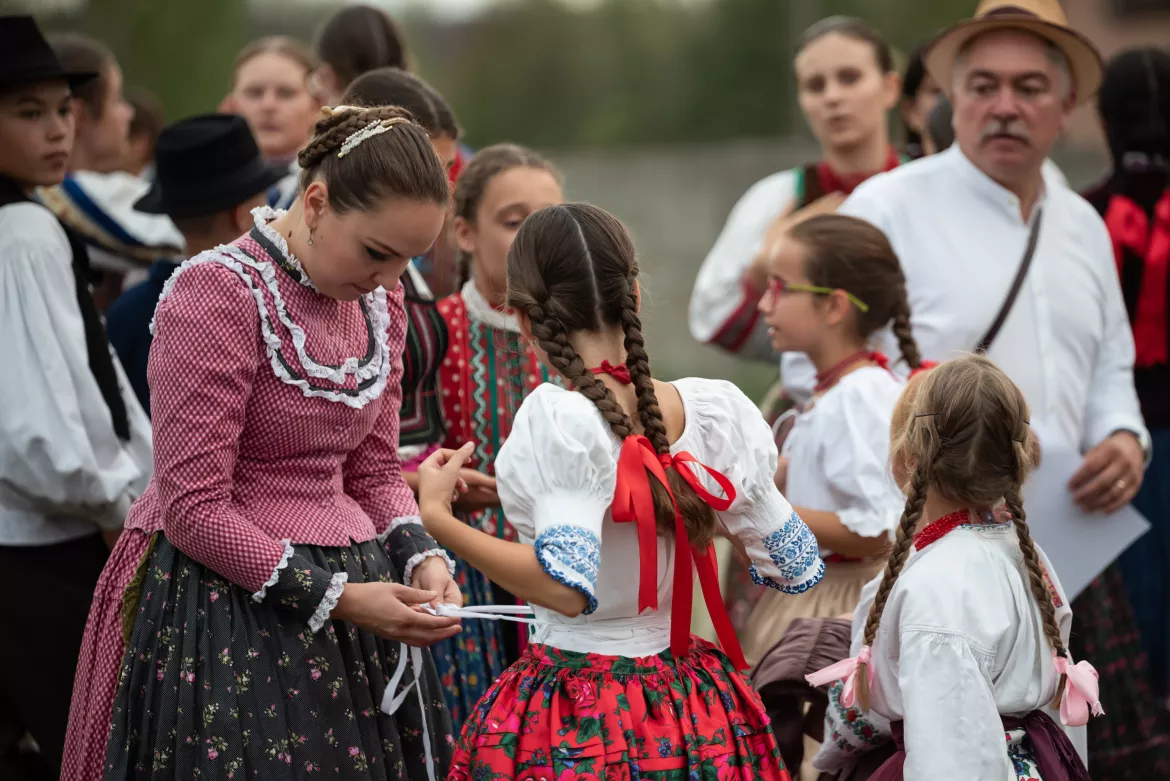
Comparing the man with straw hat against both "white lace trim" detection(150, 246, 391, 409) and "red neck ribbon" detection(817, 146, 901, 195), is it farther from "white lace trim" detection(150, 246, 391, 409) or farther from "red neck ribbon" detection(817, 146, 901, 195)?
"white lace trim" detection(150, 246, 391, 409)

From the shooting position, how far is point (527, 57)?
18.0 metres

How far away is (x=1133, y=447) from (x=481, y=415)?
6.60 ft

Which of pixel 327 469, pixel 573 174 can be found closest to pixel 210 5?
pixel 573 174

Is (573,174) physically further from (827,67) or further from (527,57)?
(827,67)

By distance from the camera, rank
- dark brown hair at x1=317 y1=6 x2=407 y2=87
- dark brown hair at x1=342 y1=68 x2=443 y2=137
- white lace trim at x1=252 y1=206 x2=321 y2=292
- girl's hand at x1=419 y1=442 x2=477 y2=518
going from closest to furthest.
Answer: girl's hand at x1=419 y1=442 x2=477 y2=518 < white lace trim at x1=252 y1=206 x2=321 y2=292 < dark brown hair at x1=342 y1=68 x2=443 y2=137 < dark brown hair at x1=317 y1=6 x2=407 y2=87

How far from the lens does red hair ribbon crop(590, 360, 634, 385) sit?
8.75 feet

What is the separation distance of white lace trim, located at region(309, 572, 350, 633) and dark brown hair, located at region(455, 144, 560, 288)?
4.54 feet

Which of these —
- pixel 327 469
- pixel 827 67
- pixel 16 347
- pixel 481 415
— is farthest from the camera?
pixel 827 67

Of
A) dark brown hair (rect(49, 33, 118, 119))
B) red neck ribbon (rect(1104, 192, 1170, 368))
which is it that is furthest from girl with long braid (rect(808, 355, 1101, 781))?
dark brown hair (rect(49, 33, 118, 119))

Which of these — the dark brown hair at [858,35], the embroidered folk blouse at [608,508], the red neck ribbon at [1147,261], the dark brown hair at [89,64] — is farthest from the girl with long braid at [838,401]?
the dark brown hair at [89,64]

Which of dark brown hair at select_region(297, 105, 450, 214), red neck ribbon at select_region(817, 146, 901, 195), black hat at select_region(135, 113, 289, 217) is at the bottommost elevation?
black hat at select_region(135, 113, 289, 217)

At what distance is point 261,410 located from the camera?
2.69 m

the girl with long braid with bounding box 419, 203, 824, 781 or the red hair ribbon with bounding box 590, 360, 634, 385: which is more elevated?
the red hair ribbon with bounding box 590, 360, 634, 385

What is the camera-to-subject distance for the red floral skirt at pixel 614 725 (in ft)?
8.30
